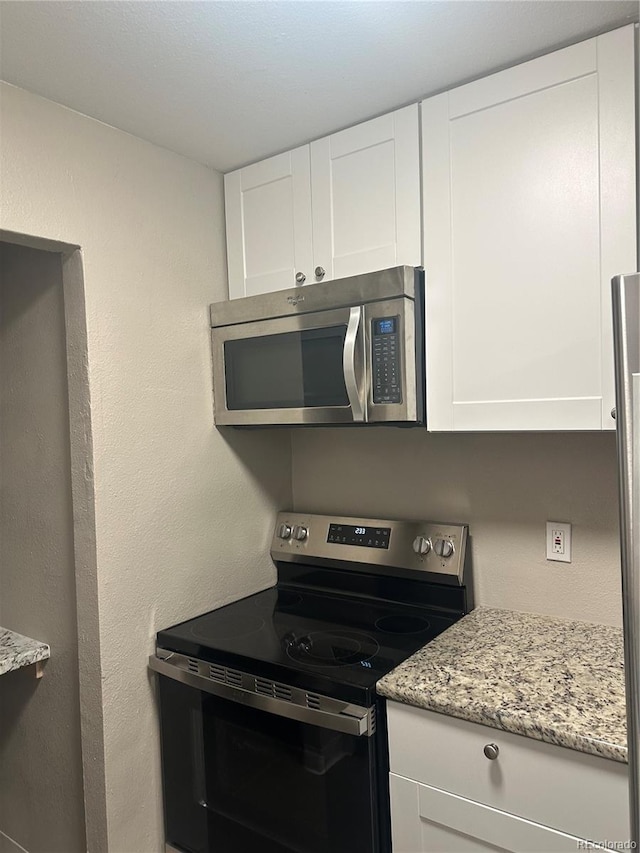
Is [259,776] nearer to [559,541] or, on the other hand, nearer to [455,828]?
[455,828]

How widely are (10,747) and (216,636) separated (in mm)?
864

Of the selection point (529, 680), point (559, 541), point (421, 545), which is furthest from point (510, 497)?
point (529, 680)

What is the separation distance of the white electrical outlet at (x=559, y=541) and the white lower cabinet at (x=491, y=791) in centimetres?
62

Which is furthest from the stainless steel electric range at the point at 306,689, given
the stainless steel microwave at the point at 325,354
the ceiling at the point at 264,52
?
the ceiling at the point at 264,52

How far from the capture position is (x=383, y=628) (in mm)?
1723

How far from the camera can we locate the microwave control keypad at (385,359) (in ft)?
5.06

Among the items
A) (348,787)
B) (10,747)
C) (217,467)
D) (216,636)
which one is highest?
(217,467)

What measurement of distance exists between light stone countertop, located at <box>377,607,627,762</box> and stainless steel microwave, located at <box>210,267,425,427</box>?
0.59 m

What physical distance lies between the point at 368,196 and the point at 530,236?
0.46 m

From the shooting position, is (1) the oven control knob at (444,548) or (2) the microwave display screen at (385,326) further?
(1) the oven control knob at (444,548)

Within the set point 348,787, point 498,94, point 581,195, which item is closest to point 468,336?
point 581,195

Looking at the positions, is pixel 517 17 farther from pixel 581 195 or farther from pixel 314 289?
pixel 314 289

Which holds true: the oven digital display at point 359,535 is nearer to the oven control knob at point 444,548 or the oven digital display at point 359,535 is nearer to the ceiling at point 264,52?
the oven control knob at point 444,548

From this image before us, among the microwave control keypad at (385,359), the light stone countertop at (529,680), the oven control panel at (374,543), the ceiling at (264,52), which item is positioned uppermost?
the ceiling at (264,52)
